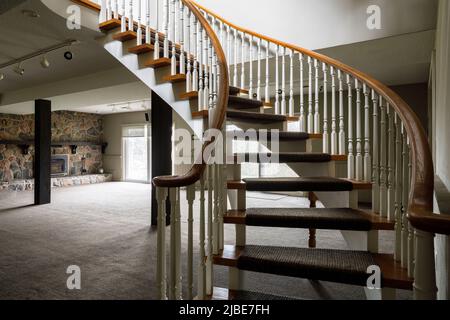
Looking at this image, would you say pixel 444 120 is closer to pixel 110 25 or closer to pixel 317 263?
pixel 317 263

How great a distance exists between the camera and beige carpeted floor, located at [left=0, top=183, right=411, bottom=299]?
2.29 meters

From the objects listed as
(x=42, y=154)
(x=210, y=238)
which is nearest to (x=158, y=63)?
(x=210, y=238)

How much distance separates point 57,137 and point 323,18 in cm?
943

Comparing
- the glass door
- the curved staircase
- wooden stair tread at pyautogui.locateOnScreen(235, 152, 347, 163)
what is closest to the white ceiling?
the curved staircase

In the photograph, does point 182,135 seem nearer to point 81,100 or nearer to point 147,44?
point 81,100

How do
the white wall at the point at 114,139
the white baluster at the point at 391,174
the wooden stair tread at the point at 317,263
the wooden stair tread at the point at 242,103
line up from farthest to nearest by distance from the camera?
the white wall at the point at 114,139 → the wooden stair tread at the point at 242,103 → the white baluster at the point at 391,174 → the wooden stair tread at the point at 317,263

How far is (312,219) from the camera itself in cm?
182

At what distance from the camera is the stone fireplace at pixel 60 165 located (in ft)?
31.6

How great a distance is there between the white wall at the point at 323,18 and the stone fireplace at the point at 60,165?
26.8ft

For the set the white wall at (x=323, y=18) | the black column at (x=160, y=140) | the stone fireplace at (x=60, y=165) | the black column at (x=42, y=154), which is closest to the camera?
the white wall at (x=323, y=18)

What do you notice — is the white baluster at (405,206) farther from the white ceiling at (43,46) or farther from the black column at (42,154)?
the black column at (42,154)

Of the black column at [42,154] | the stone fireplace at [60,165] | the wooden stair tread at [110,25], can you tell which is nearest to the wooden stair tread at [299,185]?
the wooden stair tread at [110,25]

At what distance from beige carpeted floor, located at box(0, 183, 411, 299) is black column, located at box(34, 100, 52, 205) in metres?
0.34
